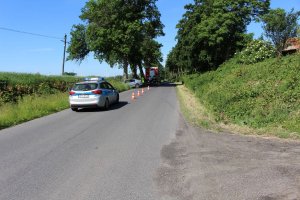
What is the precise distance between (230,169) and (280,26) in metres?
44.0

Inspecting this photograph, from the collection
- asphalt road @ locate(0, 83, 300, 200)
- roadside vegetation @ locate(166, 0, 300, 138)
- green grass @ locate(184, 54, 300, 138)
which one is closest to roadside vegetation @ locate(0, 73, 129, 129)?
asphalt road @ locate(0, 83, 300, 200)

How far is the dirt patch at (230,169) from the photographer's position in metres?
5.65

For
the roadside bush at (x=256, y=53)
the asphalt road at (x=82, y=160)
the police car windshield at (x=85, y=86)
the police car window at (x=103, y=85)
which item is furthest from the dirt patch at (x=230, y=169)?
the roadside bush at (x=256, y=53)

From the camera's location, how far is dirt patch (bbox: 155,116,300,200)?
565 centimetres

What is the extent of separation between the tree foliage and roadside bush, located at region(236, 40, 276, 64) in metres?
7.14

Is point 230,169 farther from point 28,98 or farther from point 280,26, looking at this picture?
point 280,26

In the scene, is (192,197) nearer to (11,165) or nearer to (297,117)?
(11,165)

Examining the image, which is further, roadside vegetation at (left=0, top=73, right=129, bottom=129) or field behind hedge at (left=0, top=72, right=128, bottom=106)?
field behind hedge at (left=0, top=72, right=128, bottom=106)

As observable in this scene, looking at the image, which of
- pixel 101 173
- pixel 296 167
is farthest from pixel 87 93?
pixel 296 167

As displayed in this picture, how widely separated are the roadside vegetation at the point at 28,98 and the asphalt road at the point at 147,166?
4.94m

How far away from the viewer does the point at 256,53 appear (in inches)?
1449

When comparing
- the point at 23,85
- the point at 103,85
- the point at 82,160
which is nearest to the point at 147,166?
the point at 82,160

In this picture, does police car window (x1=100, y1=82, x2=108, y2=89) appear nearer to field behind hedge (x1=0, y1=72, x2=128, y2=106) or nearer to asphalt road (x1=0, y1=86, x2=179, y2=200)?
field behind hedge (x1=0, y1=72, x2=128, y2=106)

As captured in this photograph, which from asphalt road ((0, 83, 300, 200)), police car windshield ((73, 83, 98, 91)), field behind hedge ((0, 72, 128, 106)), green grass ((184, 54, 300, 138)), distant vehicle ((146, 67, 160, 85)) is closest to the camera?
asphalt road ((0, 83, 300, 200))
